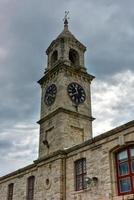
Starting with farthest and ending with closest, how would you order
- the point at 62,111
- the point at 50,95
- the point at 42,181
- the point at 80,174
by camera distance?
the point at 50,95
the point at 62,111
the point at 42,181
the point at 80,174

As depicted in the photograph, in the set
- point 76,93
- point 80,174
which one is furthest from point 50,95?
point 80,174

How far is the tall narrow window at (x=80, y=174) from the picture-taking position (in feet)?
64.3

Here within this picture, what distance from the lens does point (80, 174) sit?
2002cm

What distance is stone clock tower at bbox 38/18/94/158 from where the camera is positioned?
81.3 feet

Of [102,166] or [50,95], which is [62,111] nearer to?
[50,95]

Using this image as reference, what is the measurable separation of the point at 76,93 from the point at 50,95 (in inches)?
96.0

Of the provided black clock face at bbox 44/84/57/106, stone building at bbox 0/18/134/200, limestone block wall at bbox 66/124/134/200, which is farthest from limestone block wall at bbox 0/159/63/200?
black clock face at bbox 44/84/57/106

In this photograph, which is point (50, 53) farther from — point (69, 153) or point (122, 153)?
point (122, 153)

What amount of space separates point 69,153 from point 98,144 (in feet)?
10.7

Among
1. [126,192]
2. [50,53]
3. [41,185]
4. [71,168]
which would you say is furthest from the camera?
[50,53]

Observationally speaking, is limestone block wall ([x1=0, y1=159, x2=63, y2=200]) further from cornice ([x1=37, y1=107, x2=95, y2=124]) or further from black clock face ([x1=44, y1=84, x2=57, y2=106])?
black clock face ([x1=44, y1=84, x2=57, y2=106])

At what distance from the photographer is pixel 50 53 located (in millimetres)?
30844

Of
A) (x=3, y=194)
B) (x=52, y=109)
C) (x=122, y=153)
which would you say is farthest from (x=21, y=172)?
(x=122, y=153)

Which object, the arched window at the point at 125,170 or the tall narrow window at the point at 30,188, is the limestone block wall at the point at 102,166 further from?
the tall narrow window at the point at 30,188
